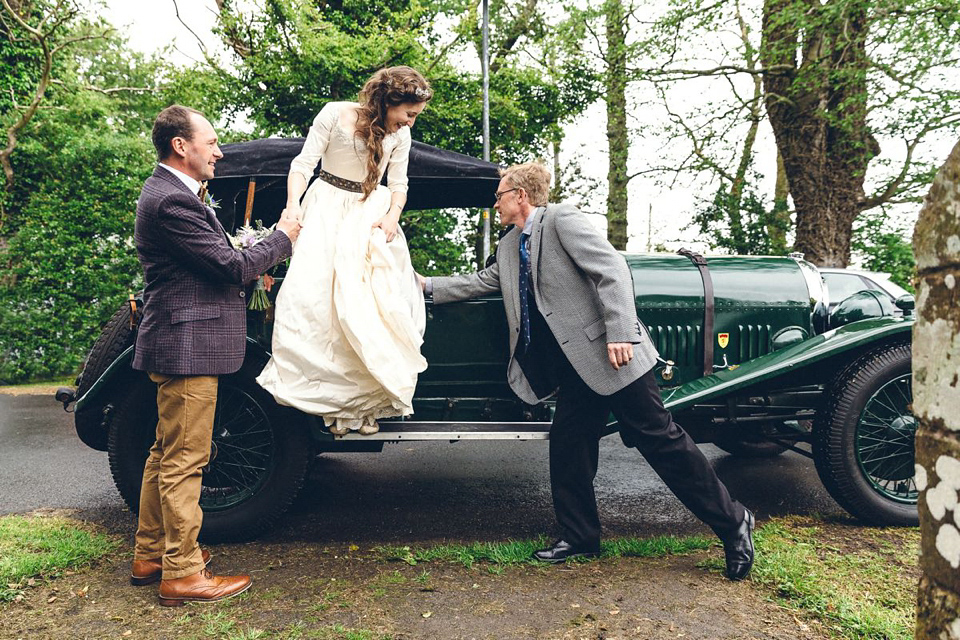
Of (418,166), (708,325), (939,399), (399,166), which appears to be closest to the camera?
(939,399)

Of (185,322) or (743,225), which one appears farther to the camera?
(743,225)

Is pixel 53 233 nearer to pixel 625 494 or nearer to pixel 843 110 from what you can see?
A: pixel 625 494

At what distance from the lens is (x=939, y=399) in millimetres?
1271

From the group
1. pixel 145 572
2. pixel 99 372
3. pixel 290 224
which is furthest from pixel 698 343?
pixel 99 372

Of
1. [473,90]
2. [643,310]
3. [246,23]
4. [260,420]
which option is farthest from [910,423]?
[246,23]

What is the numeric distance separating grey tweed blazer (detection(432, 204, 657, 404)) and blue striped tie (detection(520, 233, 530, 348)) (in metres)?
0.03

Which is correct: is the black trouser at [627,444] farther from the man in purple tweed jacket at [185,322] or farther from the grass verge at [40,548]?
the grass verge at [40,548]

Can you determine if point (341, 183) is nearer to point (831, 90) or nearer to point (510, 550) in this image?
point (510, 550)

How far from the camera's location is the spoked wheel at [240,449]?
10.7 ft

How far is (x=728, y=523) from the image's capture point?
114 inches

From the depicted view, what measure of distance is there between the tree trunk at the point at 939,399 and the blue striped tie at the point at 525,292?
6.62 feet

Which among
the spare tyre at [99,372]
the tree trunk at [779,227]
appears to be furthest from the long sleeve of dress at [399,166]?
the tree trunk at [779,227]

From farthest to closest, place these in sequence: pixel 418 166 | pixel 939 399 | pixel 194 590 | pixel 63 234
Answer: pixel 63 234 < pixel 418 166 < pixel 194 590 < pixel 939 399

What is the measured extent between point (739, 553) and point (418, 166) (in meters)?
2.69
